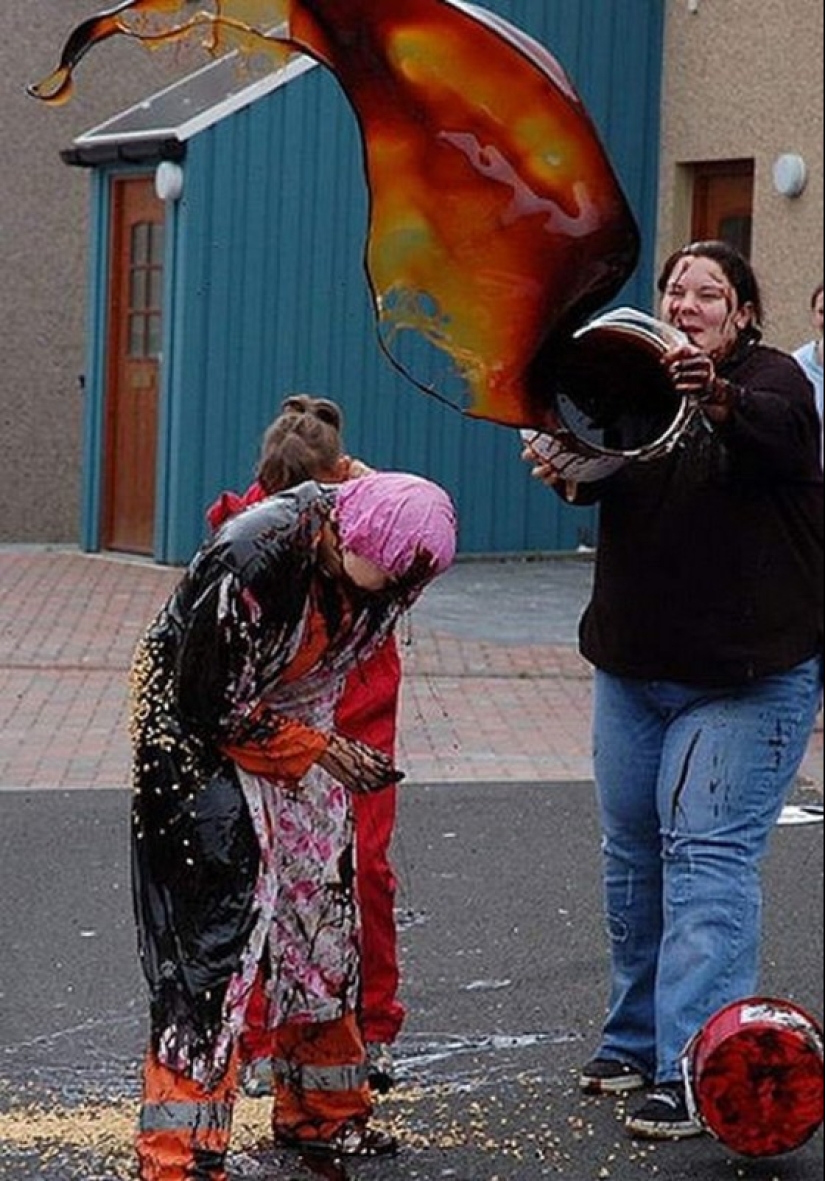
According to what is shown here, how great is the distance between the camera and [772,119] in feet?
9.36

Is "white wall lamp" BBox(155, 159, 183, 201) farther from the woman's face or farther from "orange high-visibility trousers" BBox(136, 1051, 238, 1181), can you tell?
"orange high-visibility trousers" BBox(136, 1051, 238, 1181)

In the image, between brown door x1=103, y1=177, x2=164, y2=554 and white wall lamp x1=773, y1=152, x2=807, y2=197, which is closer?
white wall lamp x1=773, y1=152, x2=807, y2=197

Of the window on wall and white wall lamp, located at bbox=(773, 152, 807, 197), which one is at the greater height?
the window on wall

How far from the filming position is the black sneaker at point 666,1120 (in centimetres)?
477

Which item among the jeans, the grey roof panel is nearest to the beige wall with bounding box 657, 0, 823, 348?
the jeans

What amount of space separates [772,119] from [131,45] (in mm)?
11489

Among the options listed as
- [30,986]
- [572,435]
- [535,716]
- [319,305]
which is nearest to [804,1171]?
[572,435]

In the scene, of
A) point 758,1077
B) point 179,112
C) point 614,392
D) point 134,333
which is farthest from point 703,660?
point 134,333

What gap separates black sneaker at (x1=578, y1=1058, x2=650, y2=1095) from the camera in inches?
199

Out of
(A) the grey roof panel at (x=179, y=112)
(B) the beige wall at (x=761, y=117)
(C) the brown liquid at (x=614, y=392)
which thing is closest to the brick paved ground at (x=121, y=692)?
(B) the beige wall at (x=761, y=117)

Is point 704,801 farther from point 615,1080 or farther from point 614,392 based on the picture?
point 614,392

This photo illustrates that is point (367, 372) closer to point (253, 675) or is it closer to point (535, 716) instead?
point (535, 716)

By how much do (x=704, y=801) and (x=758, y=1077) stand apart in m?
1.42

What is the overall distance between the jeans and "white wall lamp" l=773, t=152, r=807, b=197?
6.04 feet
